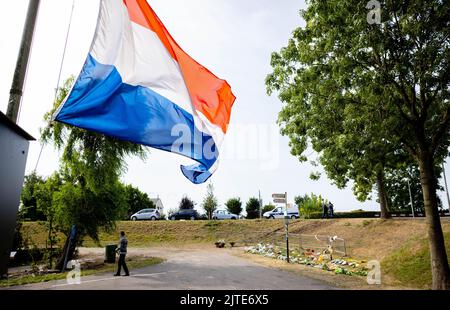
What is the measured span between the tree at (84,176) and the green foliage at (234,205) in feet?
129

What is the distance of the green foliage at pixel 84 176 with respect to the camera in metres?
19.8

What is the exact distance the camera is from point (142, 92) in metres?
6.04

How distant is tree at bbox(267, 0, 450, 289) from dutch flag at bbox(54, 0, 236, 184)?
6771 millimetres

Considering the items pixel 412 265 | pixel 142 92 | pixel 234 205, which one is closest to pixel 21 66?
pixel 142 92

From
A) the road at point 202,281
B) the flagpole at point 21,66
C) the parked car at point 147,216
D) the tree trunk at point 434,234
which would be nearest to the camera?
the flagpole at point 21,66

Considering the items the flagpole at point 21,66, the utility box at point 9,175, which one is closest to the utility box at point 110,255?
the flagpole at point 21,66

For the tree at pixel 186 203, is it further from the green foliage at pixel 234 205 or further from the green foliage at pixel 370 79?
the green foliage at pixel 370 79

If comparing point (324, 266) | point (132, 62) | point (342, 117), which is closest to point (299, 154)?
point (342, 117)

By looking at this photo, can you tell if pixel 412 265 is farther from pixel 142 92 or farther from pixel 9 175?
pixel 9 175

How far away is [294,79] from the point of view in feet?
48.5

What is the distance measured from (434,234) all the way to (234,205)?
48313 millimetres

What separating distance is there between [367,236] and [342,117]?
581 inches

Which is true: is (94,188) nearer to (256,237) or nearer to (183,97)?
(183,97)

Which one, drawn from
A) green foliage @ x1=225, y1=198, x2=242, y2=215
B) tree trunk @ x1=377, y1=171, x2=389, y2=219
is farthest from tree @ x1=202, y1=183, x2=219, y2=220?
tree trunk @ x1=377, y1=171, x2=389, y2=219
